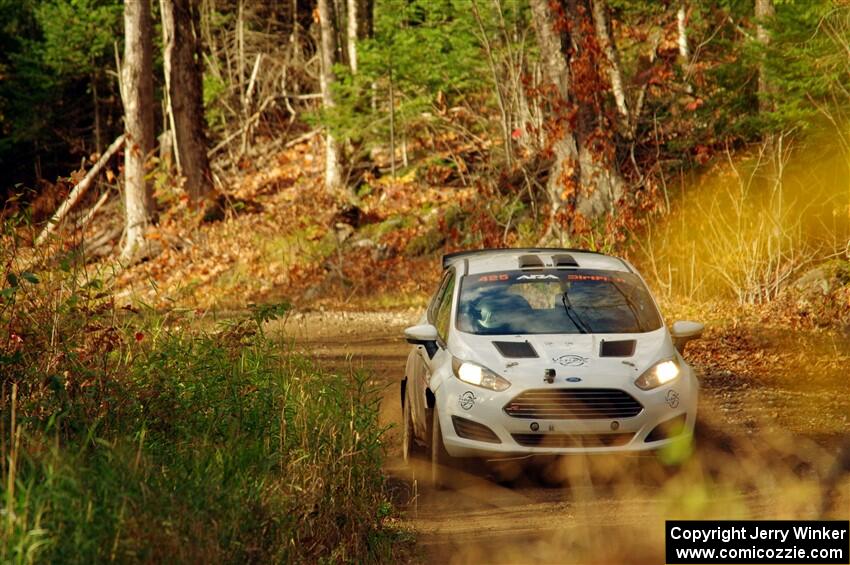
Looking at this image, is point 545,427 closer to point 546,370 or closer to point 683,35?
point 546,370

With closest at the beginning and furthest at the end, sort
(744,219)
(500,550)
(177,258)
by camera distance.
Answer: (500,550), (744,219), (177,258)

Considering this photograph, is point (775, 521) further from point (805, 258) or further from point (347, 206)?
point (347, 206)

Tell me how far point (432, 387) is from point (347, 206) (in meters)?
18.1

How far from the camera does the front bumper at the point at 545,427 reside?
8.01 meters

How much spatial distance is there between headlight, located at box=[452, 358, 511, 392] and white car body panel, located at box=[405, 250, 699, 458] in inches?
1.4

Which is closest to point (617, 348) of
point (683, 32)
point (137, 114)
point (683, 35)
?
point (683, 32)

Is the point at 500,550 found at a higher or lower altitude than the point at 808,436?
higher

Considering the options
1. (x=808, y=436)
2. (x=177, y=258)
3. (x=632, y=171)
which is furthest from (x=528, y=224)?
(x=808, y=436)

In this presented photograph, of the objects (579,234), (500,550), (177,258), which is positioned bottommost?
(177,258)

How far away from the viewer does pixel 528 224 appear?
2212 centimetres

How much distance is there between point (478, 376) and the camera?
8258 millimetres

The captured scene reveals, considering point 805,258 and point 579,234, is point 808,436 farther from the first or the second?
point 579,234

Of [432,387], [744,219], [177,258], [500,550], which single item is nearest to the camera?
[500,550]

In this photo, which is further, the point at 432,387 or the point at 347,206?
the point at 347,206
